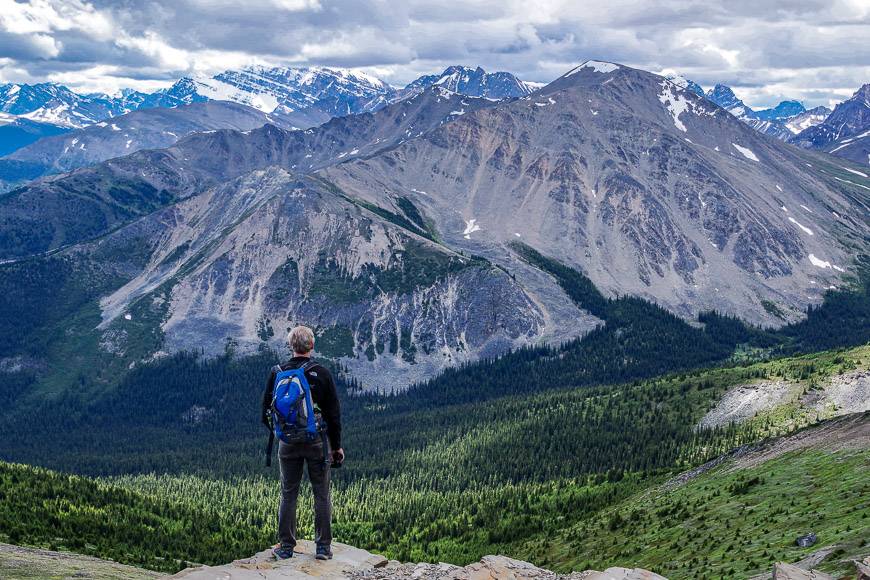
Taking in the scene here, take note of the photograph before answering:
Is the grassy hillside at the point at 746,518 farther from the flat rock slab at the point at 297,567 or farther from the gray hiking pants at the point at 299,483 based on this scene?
the gray hiking pants at the point at 299,483

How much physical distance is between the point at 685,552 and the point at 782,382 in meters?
127

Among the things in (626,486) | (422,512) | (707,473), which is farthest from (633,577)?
(422,512)

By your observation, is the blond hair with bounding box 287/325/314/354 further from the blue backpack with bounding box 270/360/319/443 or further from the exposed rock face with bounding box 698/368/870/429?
the exposed rock face with bounding box 698/368/870/429

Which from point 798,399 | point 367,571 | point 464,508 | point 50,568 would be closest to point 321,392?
point 367,571

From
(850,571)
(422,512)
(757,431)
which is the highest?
(850,571)

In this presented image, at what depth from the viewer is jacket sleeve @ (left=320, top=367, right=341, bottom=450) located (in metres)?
35.7

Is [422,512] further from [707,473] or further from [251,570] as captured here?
[251,570]

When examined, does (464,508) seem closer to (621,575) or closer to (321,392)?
(621,575)

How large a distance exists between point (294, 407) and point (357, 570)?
9.82 meters

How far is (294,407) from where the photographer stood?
1394 inches

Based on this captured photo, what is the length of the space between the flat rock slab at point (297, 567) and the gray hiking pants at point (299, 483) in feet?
3.41

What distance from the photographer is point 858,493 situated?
75750 mm

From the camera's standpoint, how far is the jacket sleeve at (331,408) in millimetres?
35688

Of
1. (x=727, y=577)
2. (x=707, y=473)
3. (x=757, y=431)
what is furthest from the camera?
(x=757, y=431)
